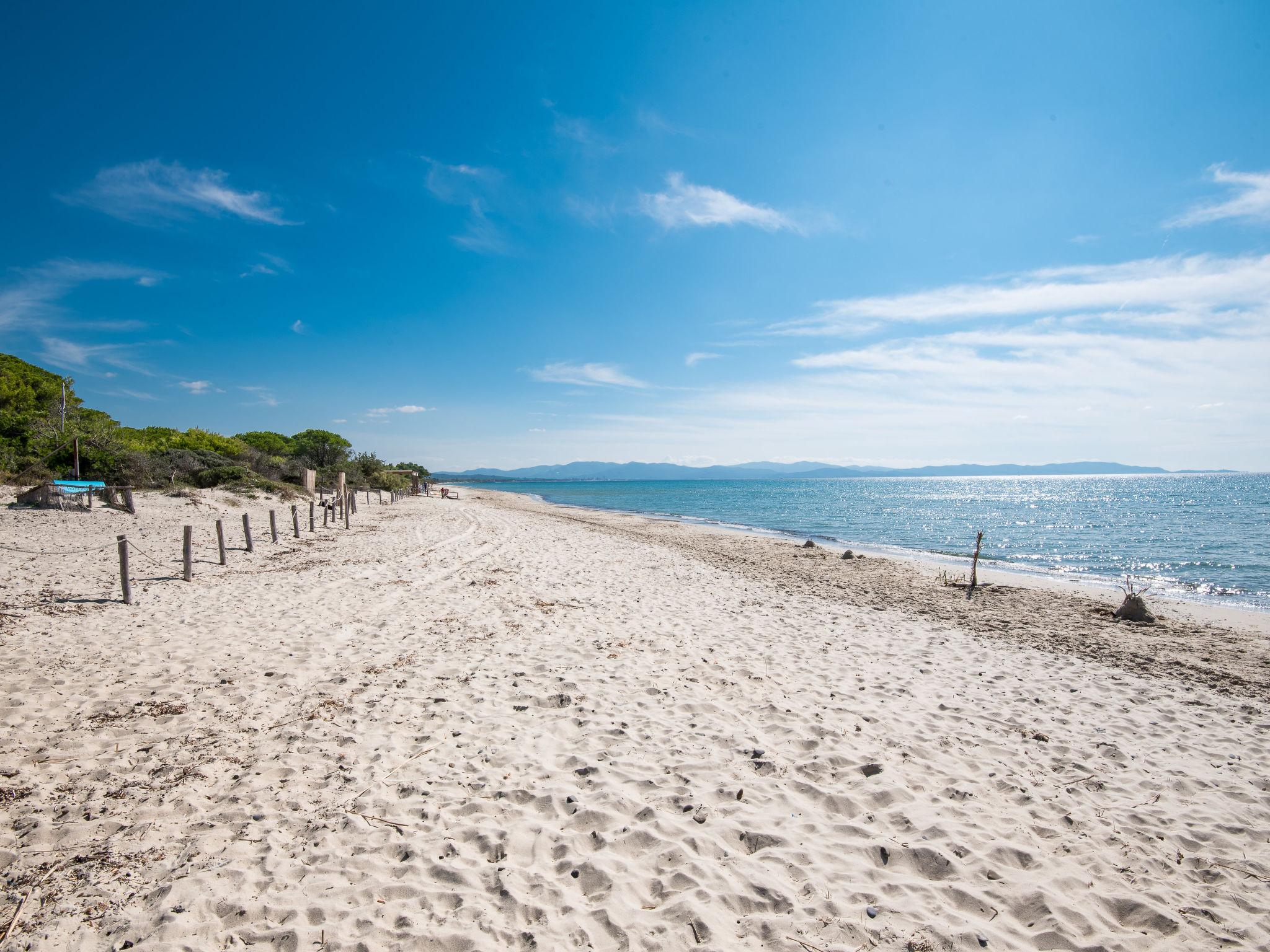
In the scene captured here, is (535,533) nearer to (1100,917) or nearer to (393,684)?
(393,684)

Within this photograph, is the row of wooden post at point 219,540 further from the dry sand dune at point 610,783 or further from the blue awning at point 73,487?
the blue awning at point 73,487

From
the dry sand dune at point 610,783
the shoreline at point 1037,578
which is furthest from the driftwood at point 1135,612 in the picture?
the shoreline at point 1037,578

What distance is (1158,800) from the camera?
461 centimetres

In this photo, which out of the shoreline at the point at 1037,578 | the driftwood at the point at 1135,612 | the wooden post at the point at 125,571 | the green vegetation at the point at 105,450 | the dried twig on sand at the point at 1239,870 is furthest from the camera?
the green vegetation at the point at 105,450

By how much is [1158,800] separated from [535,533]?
2108 cm

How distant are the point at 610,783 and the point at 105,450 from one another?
31963 mm

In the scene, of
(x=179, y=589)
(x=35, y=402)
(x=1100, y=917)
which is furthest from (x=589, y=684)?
(x=35, y=402)

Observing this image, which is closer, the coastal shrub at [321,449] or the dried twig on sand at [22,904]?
the dried twig on sand at [22,904]

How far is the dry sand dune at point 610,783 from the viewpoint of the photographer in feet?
10.7

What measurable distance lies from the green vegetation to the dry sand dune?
561 inches

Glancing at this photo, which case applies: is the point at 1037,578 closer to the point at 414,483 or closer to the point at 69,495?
the point at 69,495

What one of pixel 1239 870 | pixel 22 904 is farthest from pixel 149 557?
pixel 1239 870

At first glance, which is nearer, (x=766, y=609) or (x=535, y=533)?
(x=766, y=609)

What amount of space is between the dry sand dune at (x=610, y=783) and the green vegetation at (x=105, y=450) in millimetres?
14246
